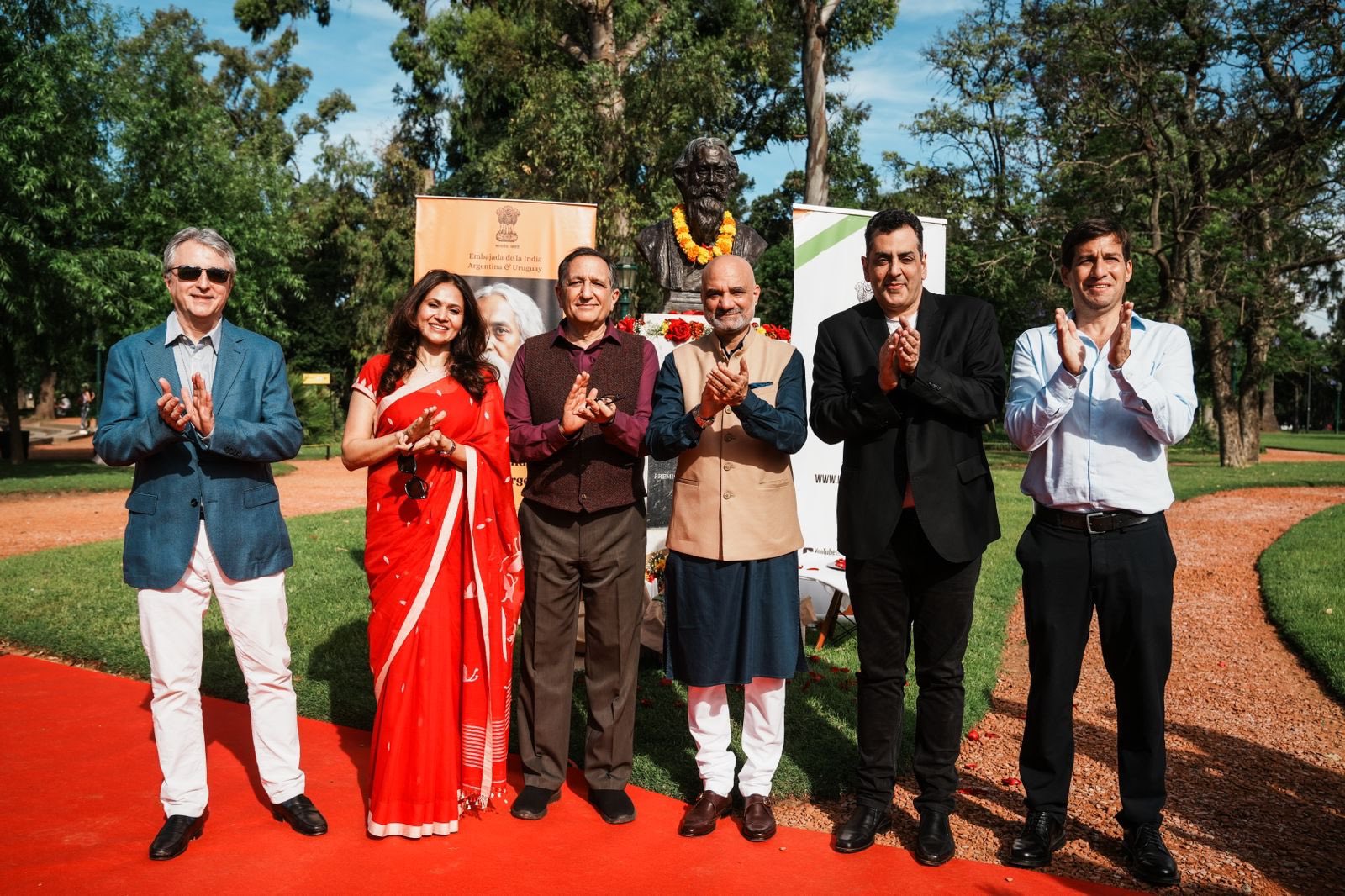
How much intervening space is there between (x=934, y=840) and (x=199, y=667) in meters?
2.78

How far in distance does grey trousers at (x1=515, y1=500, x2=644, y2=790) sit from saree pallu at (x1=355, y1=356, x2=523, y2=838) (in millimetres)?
151

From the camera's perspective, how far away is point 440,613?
380 centimetres

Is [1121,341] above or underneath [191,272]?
underneath

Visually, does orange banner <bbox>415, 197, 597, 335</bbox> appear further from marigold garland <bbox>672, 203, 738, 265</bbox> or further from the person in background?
marigold garland <bbox>672, 203, 738, 265</bbox>

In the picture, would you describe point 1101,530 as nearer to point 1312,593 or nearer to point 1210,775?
point 1210,775

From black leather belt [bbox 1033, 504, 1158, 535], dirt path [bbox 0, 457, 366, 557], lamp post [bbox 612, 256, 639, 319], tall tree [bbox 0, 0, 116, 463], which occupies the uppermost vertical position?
tall tree [bbox 0, 0, 116, 463]

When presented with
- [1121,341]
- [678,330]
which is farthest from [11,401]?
[1121,341]

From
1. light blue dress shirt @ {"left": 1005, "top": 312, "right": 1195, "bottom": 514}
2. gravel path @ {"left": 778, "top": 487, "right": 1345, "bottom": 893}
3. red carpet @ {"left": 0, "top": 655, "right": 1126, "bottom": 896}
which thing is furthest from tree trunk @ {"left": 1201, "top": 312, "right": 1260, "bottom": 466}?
red carpet @ {"left": 0, "top": 655, "right": 1126, "bottom": 896}

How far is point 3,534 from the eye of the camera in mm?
11656

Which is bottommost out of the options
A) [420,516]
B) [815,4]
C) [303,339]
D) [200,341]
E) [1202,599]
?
[1202,599]

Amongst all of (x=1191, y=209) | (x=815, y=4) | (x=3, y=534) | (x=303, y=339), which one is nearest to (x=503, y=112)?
(x=303, y=339)

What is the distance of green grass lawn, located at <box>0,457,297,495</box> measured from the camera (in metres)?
16.1

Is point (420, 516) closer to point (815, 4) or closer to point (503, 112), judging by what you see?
point (815, 4)

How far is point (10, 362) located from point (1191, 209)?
22.7m
